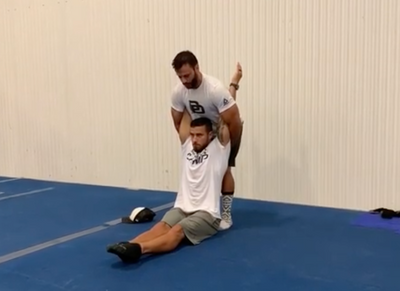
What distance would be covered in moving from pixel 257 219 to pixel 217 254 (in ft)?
3.27

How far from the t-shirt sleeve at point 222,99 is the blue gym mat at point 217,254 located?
930 millimetres

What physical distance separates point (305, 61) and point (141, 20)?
1.92 m

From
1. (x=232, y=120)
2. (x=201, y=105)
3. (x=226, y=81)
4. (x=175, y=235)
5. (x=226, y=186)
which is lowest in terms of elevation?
(x=175, y=235)

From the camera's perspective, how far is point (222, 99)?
369 cm

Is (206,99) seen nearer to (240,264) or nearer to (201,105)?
(201,105)

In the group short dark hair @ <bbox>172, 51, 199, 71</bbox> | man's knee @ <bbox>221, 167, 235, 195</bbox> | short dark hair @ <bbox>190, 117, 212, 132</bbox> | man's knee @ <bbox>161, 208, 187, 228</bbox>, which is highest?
short dark hair @ <bbox>172, 51, 199, 71</bbox>

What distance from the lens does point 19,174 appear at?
675 cm

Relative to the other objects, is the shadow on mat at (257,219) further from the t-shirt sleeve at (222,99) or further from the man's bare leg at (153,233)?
the t-shirt sleeve at (222,99)

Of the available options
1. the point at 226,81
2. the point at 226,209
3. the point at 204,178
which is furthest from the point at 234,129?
the point at 226,81

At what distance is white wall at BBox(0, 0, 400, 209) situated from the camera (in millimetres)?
4348

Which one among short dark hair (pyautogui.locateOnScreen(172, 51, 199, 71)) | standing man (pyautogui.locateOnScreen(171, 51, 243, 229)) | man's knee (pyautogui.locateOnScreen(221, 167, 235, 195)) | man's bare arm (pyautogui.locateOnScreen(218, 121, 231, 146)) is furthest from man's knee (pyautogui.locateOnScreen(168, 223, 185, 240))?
short dark hair (pyautogui.locateOnScreen(172, 51, 199, 71))

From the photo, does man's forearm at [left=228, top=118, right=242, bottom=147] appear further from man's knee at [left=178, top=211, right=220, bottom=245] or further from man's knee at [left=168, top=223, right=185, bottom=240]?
man's knee at [left=168, top=223, right=185, bottom=240]

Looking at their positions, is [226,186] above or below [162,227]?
above

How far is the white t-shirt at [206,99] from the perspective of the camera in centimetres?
370
